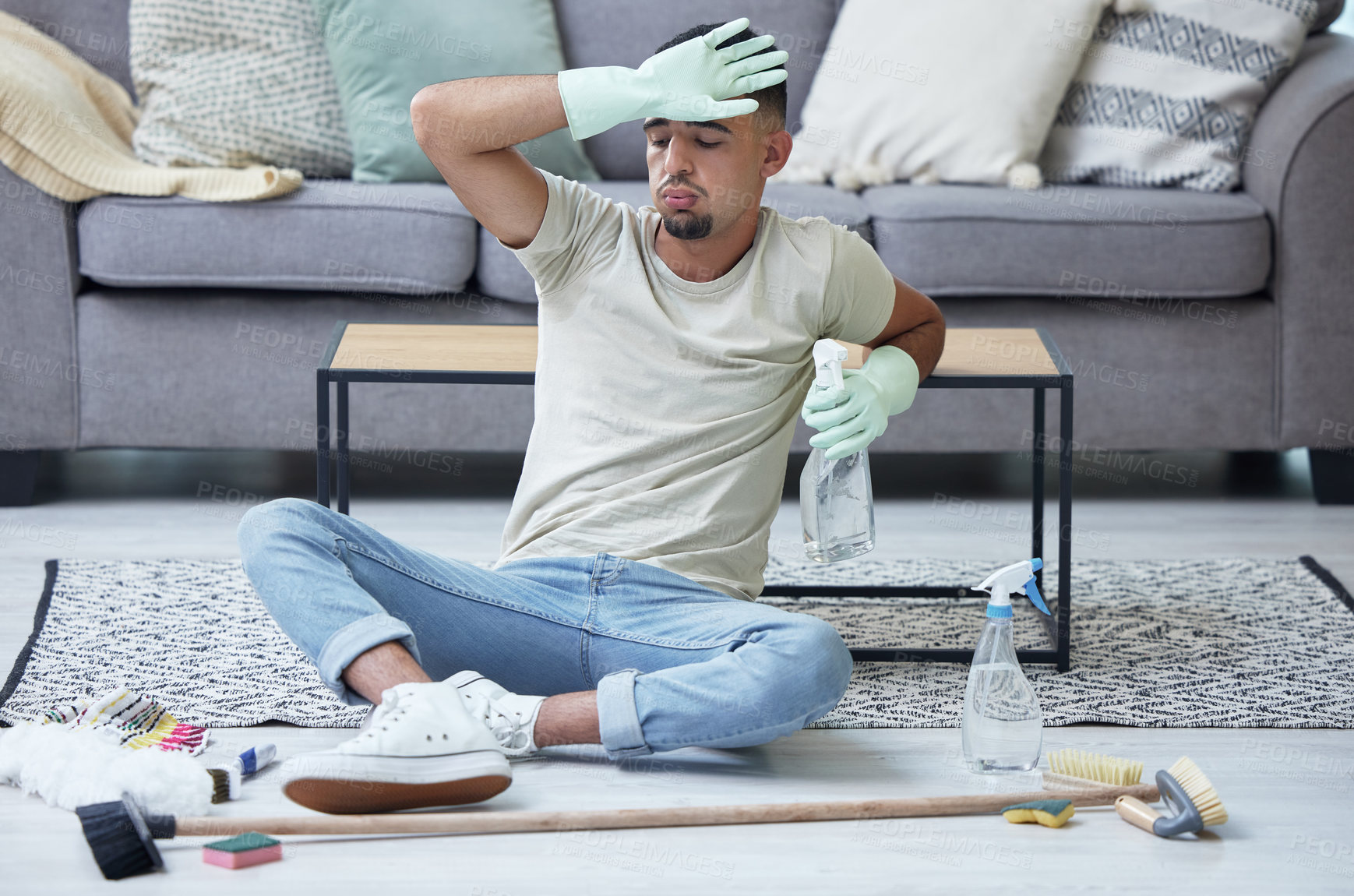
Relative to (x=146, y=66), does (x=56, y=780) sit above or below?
below

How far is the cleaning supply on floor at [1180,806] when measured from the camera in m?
1.33

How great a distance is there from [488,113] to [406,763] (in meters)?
0.68

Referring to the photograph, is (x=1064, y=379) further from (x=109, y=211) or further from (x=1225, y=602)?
(x=109, y=211)

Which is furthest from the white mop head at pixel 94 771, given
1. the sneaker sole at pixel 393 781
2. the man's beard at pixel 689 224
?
the man's beard at pixel 689 224

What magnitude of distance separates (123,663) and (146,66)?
4.73 feet

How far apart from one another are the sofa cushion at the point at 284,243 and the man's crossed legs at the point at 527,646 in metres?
1.08

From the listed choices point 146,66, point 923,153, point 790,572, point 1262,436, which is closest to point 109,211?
point 146,66

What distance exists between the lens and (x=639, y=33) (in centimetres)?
304

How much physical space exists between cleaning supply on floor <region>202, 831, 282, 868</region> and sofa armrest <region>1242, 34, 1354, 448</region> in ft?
6.76

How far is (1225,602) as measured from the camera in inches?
83.9

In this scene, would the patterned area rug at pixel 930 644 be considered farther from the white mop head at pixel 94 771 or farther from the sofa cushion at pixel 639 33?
the sofa cushion at pixel 639 33
